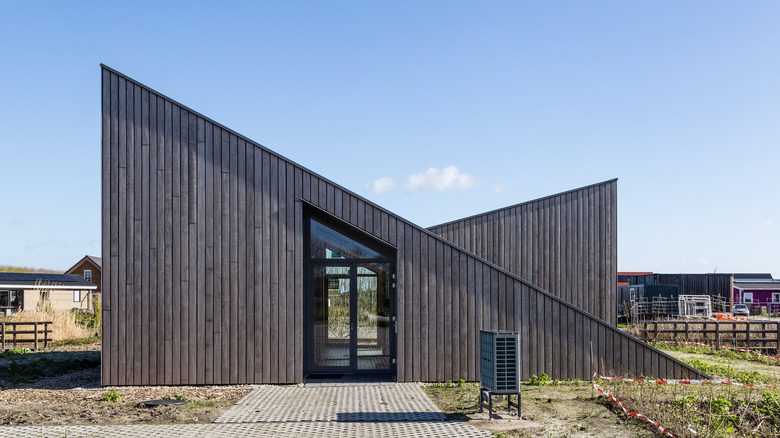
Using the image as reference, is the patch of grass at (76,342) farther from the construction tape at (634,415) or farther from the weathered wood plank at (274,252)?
the construction tape at (634,415)

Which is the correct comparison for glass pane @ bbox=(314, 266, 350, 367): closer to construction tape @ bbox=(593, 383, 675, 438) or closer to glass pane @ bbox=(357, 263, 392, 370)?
glass pane @ bbox=(357, 263, 392, 370)

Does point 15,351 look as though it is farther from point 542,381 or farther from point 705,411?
point 705,411

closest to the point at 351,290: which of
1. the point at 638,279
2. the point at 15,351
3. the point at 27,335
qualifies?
the point at 15,351

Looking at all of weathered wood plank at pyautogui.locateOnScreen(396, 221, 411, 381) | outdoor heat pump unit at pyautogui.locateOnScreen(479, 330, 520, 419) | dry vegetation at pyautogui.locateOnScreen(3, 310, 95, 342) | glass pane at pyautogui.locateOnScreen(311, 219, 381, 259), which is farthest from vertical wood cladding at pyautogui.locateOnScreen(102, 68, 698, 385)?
dry vegetation at pyautogui.locateOnScreen(3, 310, 95, 342)

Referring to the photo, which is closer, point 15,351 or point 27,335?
point 15,351

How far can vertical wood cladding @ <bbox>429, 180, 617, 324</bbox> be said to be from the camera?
14.5 metres

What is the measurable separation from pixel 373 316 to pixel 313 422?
385 cm

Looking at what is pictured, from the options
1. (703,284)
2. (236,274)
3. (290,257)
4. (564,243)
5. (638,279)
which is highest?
(564,243)

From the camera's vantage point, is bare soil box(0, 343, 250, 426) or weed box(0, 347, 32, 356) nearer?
bare soil box(0, 343, 250, 426)

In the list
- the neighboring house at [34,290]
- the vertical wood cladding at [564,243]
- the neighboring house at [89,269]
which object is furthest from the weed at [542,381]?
the neighboring house at [89,269]

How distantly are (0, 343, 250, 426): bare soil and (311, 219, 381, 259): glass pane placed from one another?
2690 mm

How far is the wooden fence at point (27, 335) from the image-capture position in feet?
63.1

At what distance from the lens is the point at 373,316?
11.7 metres

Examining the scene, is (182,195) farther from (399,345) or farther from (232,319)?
(399,345)
